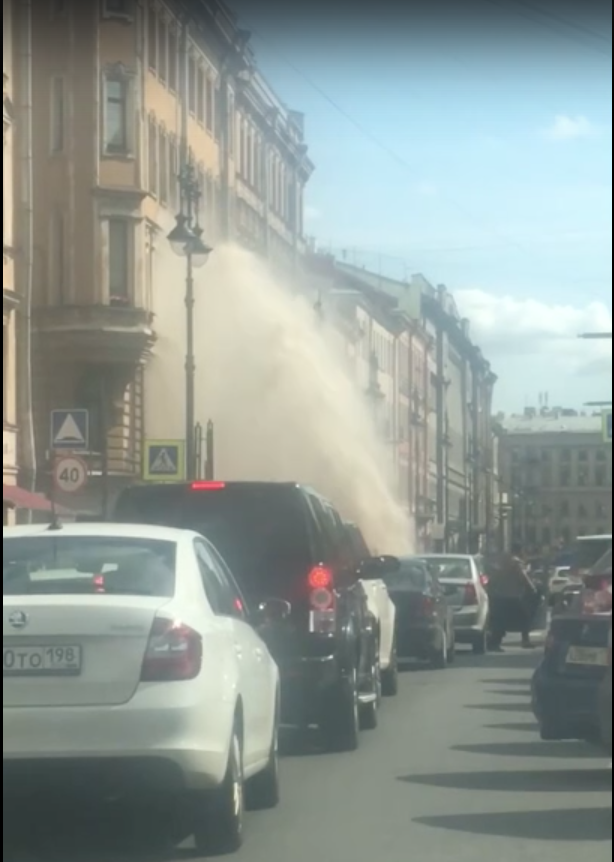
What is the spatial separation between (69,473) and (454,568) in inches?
329

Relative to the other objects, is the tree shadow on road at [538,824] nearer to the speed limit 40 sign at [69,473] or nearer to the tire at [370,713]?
the tire at [370,713]

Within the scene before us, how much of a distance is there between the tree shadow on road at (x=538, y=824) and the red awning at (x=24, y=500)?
26.6 m

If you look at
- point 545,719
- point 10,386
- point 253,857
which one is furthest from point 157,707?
point 10,386

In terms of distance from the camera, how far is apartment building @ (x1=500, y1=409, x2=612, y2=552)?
30.5 m

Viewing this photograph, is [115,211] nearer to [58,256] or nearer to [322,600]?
[58,256]

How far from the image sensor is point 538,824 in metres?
10.9

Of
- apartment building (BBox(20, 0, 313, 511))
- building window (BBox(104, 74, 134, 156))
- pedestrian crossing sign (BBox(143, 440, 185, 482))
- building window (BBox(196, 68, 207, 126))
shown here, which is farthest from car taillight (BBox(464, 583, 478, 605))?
building window (BBox(196, 68, 207, 126))

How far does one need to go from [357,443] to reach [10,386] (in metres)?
14.7

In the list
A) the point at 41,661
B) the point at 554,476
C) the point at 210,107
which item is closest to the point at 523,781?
the point at 41,661

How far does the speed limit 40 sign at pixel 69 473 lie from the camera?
2555 cm

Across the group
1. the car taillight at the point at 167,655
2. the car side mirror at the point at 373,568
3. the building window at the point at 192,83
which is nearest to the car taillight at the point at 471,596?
the car side mirror at the point at 373,568

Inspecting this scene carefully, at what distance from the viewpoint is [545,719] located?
536 inches

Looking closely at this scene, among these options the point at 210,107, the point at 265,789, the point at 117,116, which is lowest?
the point at 265,789

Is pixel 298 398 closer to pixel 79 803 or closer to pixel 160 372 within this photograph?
pixel 160 372
